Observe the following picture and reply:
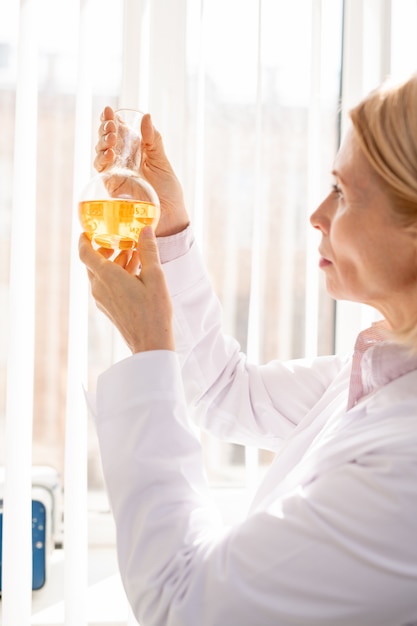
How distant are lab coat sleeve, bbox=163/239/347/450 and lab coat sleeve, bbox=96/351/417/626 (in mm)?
372

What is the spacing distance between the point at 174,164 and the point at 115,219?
0.63 m

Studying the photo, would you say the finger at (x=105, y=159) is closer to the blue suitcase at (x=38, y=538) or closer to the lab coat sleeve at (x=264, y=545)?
the lab coat sleeve at (x=264, y=545)

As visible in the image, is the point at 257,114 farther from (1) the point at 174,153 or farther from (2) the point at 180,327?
(2) the point at 180,327

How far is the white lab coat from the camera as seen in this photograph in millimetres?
921

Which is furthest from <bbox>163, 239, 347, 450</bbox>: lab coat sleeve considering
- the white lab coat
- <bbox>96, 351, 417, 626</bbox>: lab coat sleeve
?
<bbox>96, 351, 417, 626</bbox>: lab coat sleeve

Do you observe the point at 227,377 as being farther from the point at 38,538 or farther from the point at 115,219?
the point at 38,538

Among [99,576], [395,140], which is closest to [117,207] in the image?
[395,140]

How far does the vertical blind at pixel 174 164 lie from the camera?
5.15 feet

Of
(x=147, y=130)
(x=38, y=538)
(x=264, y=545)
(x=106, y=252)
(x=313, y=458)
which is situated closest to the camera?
(x=264, y=545)

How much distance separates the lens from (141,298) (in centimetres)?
109

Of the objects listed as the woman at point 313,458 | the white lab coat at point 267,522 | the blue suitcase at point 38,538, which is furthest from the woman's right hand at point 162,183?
the blue suitcase at point 38,538

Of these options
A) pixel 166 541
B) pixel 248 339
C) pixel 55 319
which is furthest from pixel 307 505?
pixel 55 319

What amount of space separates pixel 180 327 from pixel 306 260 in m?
0.53

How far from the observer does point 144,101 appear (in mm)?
1676
